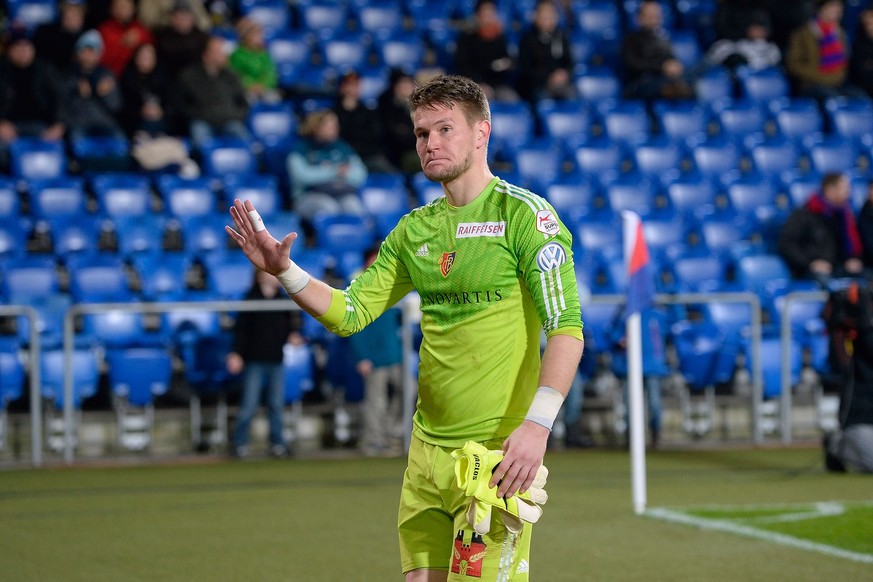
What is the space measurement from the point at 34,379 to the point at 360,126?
5.62 m

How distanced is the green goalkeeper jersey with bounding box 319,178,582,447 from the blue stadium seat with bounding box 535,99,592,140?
13.2m

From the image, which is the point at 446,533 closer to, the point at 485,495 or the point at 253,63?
the point at 485,495

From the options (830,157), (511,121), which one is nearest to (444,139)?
(511,121)

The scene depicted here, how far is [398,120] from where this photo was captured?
53.7 ft

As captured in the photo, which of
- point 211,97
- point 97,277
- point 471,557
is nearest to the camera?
point 471,557

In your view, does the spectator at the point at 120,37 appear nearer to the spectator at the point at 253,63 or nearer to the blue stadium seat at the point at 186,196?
the spectator at the point at 253,63

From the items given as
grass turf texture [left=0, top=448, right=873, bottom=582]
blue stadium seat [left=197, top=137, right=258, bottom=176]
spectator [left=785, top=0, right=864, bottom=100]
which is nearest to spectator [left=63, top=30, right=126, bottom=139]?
blue stadium seat [left=197, top=137, right=258, bottom=176]

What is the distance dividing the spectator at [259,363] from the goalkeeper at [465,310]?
8.32 m

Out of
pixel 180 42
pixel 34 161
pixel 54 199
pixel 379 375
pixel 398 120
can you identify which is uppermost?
pixel 180 42

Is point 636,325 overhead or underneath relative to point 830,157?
underneath

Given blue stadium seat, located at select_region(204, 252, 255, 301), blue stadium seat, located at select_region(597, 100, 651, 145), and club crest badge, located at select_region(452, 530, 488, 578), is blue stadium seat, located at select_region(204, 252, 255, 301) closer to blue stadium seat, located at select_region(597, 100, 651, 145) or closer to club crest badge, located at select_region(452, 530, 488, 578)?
blue stadium seat, located at select_region(597, 100, 651, 145)

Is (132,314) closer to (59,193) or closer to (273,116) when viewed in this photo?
(59,193)

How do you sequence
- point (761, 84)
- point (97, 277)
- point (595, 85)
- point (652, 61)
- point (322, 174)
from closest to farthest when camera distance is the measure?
point (97, 277) < point (322, 174) < point (652, 61) < point (595, 85) < point (761, 84)

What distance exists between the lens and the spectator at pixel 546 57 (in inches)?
682
